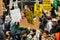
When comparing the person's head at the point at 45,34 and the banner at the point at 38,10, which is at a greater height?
the banner at the point at 38,10

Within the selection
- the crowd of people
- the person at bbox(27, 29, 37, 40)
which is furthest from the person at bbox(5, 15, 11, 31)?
the person at bbox(27, 29, 37, 40)

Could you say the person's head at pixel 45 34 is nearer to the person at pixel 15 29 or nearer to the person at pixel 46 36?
the person at pixel 46 36

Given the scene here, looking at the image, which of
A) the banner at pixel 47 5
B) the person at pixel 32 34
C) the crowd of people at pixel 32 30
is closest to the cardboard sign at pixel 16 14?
the crowd of people at pixel 32 30

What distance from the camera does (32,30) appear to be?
338 cm

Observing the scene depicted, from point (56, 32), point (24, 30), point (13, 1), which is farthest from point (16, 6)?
point (56, 32)

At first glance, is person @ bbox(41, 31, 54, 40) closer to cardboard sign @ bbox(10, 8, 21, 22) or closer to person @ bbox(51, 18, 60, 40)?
person @ bbox(51, 18, 60, 40)

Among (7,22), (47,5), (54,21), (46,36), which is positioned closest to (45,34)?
(46,36)

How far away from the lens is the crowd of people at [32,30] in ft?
10.5

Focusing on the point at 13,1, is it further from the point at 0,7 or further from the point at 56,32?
the point at 56,32

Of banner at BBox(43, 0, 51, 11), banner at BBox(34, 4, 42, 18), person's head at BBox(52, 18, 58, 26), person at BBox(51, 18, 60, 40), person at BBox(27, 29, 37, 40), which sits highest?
banner at BBox(43, 0, 51, 11)

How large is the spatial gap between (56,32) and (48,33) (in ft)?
0.38

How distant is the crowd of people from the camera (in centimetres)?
320

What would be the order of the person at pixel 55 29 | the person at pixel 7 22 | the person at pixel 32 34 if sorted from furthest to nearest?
the person at pixel 7 22 < the person at pixel 32 34 < the person at pixel 55 29

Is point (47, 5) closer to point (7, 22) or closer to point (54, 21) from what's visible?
point (54, 21)
